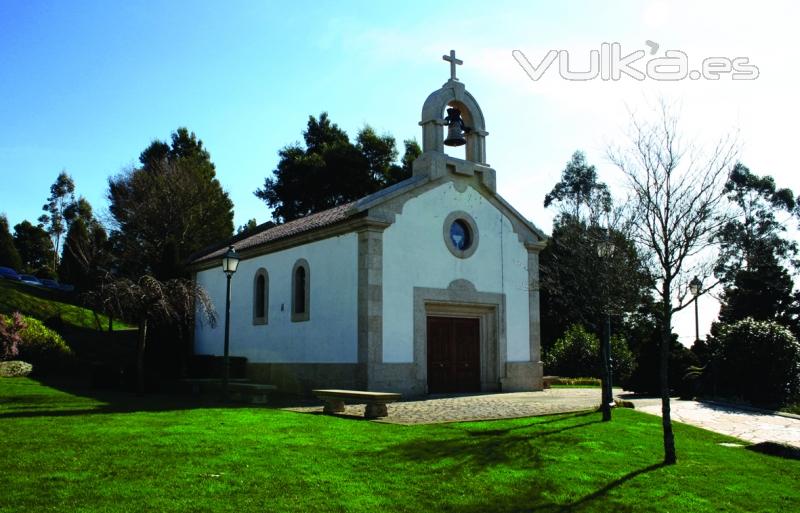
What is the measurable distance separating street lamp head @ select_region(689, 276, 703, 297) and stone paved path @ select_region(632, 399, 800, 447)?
12.9ft

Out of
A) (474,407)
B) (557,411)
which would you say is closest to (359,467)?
(474,407)

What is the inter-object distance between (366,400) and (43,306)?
31992 millimetres

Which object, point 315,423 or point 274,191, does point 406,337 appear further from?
point 274,191

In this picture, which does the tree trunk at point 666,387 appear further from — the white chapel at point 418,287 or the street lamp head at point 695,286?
the white chapel at point 418,287

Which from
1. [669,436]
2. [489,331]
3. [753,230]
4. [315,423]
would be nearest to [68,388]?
[315,423]

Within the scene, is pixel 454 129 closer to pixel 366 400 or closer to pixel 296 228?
pixel 296 228

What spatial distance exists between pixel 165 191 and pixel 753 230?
43.0 m

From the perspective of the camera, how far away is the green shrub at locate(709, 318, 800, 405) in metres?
19.2

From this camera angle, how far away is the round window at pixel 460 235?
70.5 ft

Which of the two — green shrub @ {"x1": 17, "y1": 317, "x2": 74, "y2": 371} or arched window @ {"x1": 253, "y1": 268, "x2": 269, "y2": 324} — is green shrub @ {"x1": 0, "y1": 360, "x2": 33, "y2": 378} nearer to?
green shrub @ {"x1": 17, "y1": 317, "x2": 74, "y2": 371}

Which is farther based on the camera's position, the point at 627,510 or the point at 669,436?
the point at 669,436

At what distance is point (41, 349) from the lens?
2570 cm

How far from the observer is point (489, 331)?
2200 cm

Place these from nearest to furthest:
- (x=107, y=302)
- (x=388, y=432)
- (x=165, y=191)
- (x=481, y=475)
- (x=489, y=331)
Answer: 1. (x=481, y=475)
2. (x=388, y=432)
3. (x=107, y=302)
4. (x=489, y=331)
5. (x=165, y=191)
